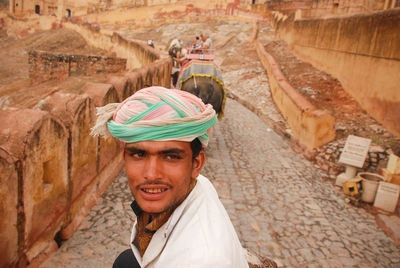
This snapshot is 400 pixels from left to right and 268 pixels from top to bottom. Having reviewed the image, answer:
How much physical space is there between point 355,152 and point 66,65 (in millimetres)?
17381

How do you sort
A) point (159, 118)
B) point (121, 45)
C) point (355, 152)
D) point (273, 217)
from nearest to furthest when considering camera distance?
point (159, 118), point (273, 217), point (355, 152), point (121, 45)

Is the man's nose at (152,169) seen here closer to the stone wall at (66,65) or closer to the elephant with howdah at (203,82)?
the elephant with howdah at (203,82)

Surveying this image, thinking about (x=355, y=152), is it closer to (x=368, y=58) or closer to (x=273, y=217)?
(x=273, y=217)

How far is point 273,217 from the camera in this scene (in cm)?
446

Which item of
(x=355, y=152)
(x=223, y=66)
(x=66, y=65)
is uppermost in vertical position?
(x=223, y=66)

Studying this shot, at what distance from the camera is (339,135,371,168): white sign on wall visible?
215 inches

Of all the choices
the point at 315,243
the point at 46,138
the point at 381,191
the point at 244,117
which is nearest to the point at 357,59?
the point at 244,117

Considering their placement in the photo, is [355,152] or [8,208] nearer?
[8,208]

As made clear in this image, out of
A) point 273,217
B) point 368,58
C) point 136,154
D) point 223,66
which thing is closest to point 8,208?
point 136,154

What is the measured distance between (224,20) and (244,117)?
100ft

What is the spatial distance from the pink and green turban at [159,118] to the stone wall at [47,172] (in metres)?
1.20

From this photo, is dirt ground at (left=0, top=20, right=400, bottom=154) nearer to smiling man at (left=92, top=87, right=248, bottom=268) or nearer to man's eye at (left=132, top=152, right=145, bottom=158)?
smiling man at (left=92, top=87, right=248, bottom=268)

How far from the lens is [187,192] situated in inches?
65.8

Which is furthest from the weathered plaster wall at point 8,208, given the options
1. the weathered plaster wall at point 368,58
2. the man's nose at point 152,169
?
the weathered plaster wall at point 368,58
